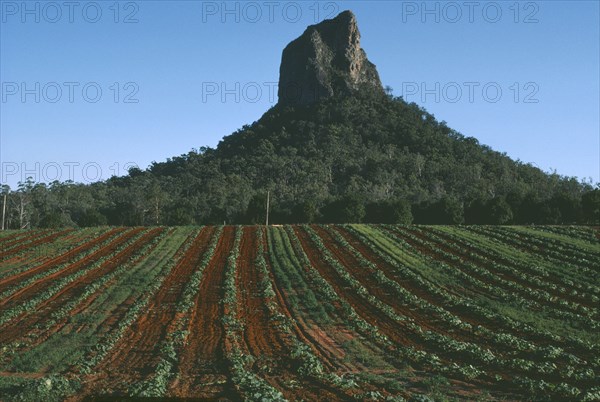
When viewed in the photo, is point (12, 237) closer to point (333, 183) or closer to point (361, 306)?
point (361, 306)

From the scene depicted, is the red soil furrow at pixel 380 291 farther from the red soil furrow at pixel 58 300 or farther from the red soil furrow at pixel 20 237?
the red soil furrow at pixel 20 237

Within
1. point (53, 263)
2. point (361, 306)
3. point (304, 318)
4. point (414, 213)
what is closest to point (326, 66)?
point (414, 213)

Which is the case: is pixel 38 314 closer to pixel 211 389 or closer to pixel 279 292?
pixel 279 292

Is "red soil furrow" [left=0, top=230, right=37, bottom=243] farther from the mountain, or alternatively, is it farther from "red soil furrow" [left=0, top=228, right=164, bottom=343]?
the mountain

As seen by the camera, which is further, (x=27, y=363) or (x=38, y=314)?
(x=38, y=314)

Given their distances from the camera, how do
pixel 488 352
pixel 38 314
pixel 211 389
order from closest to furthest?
pixel 211 389 → pixel 488 352 → pixel 38 314

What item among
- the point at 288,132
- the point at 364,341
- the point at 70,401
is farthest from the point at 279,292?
the point at 288,132
